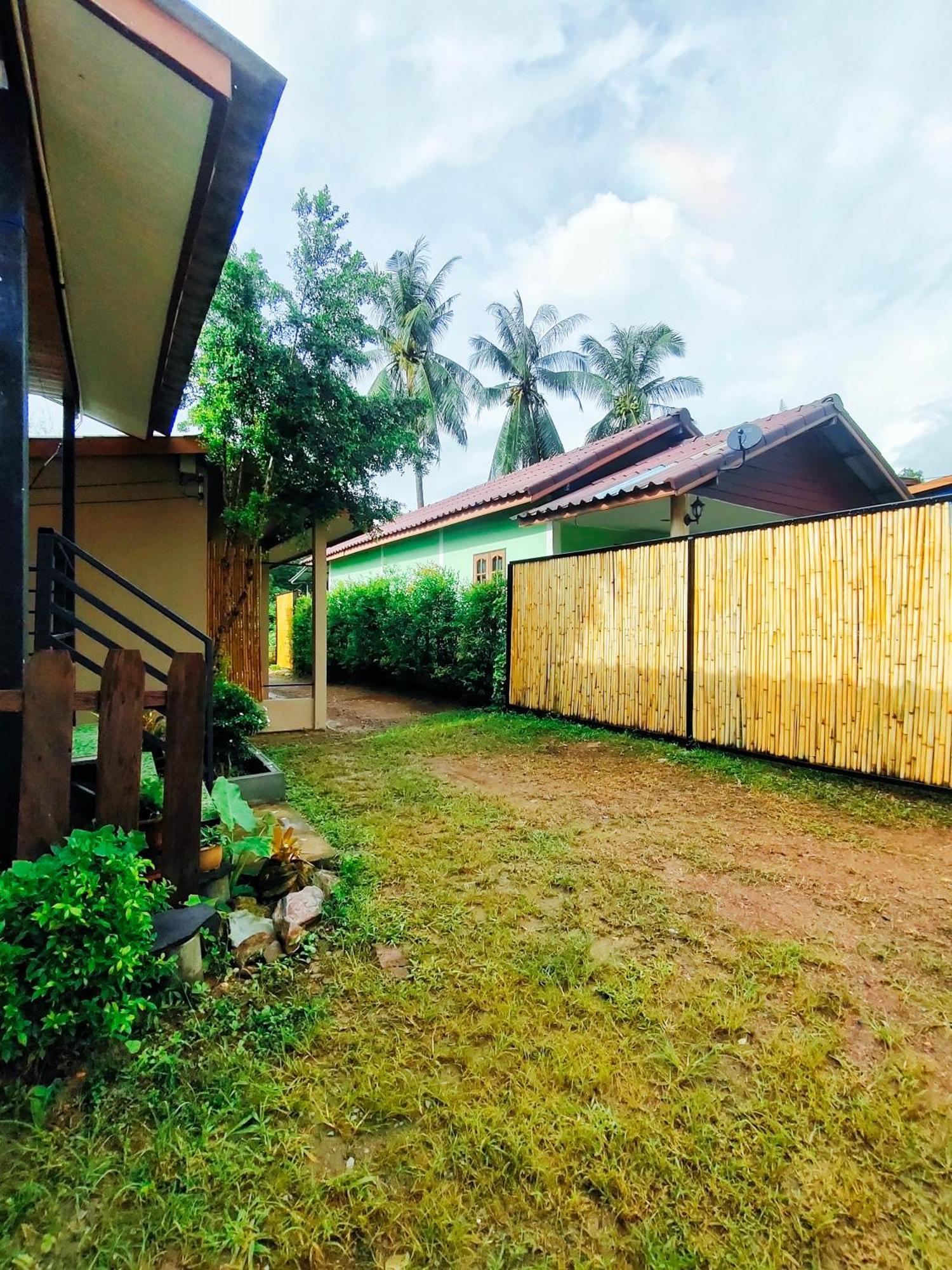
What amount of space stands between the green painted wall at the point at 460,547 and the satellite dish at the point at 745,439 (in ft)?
10.6

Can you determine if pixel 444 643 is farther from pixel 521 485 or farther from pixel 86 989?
pixel 86 989

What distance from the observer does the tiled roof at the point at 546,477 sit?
10586 millimetres

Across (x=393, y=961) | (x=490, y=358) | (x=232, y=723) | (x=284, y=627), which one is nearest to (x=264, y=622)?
(x=232, y=723)

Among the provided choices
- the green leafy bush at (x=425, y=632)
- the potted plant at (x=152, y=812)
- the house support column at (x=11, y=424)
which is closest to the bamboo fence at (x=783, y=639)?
the green leafy bush at (x=425, y=632)

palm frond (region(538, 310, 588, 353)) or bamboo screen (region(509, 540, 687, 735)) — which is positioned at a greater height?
palm frond (region(538, 310, 588, 353))

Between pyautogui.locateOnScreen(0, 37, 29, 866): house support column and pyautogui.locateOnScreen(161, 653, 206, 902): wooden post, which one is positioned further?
pyautogui.locateOnScreen(161, 653, 206, 902): wooden post

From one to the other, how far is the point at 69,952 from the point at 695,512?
7.64 meters

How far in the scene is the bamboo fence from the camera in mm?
4453

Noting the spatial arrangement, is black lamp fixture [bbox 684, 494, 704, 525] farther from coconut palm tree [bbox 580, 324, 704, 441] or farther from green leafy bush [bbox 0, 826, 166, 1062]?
coconut palm tree [bbox 580, 324, 704, 441]

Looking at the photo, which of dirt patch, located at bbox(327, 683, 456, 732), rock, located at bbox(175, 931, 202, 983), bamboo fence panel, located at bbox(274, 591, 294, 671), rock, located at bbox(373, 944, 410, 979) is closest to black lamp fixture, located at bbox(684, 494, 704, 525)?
dirt patch, located at bbox(327, 683, 456, 732)

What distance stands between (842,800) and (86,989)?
4.61 meters

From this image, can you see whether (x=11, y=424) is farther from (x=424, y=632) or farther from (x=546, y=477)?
(x=546, y=477)

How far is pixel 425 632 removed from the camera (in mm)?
10625

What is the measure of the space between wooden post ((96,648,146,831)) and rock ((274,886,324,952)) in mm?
762
